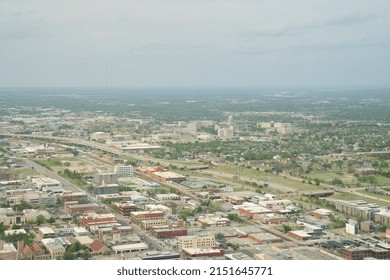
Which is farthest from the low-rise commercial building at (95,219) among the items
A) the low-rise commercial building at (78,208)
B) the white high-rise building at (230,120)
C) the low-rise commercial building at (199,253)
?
the white high-rise building at (230,120)

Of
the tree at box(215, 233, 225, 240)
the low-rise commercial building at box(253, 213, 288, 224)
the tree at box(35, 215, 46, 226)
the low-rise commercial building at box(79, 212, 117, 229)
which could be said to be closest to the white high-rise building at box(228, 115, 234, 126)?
the low-rise commercial building at box(253, 213, 288, 224)

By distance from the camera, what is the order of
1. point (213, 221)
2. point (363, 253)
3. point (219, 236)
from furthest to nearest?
1. point (213, 221)
2. point (219, 236)
3. point (363, 253)

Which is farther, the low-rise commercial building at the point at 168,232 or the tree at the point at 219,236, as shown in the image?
the low-rise commercial building at the point at 168,232

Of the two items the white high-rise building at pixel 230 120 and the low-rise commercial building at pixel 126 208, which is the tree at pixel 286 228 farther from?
the white high-rise building at pixel 230 120

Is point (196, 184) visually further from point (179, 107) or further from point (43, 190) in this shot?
point (179, 107)

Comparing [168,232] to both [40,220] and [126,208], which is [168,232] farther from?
[40,220]

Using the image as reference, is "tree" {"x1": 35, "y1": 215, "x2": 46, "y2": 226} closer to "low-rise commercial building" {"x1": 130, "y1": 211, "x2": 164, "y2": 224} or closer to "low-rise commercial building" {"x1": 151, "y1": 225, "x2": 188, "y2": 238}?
"low-rise commercial building" {"x1": 130, "y1": 211, "x2": 164, "y2": 224}

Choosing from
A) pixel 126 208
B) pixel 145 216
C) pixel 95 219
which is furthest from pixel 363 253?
pixel 126 208

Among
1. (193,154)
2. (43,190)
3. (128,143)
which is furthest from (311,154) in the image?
(43,190)
